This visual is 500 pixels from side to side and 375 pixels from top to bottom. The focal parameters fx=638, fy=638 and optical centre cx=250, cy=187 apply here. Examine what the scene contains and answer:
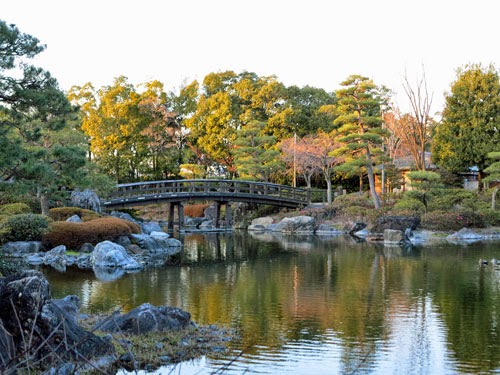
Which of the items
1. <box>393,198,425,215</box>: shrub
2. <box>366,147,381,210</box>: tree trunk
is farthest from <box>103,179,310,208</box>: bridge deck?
<box>393,198,425,215</box>: shrub

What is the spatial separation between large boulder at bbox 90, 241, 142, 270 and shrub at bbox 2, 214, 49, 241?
6.89 feet

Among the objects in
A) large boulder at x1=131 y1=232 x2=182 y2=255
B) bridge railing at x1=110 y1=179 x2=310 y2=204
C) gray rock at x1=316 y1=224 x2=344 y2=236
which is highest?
bridge railing at x1=110 y1=179 x2=310 y2=204

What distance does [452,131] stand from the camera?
1310 inches

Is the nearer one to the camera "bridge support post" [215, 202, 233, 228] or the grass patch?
the grass patch

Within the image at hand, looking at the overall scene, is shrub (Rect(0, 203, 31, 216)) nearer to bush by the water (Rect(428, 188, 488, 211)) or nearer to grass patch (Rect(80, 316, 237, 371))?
grass patch (Rect(80, 316, 237, 371))

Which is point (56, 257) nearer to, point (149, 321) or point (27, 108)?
point (27, 108)

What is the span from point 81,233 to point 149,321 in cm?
1155

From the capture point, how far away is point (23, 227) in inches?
735

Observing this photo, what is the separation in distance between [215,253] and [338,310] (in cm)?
1065

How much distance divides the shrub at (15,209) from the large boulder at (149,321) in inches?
547

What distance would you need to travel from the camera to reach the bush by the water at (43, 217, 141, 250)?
1894 centimetres

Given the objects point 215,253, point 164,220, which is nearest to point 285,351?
point 215,253

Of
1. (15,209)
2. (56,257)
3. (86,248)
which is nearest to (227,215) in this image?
(15,209)

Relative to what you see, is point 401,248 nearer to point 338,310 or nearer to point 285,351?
point 338,310
